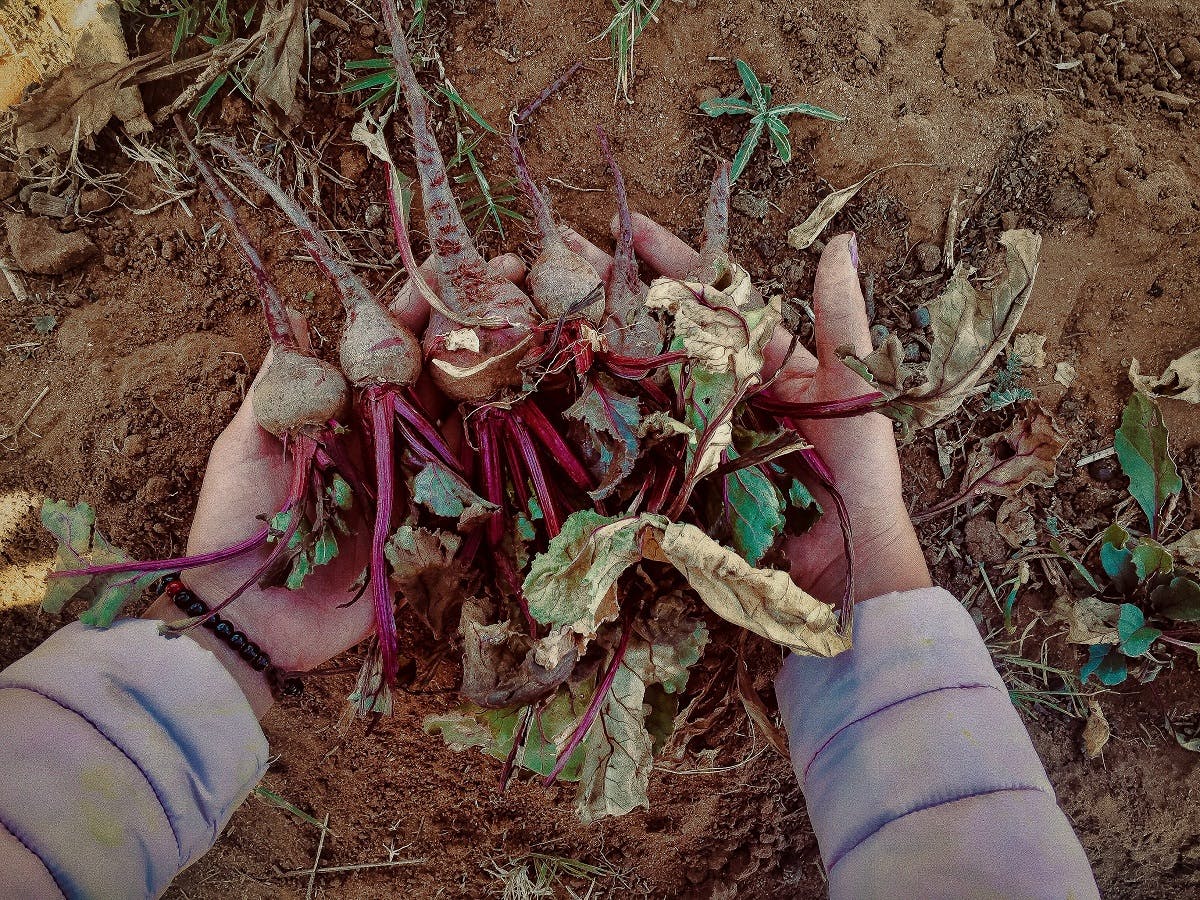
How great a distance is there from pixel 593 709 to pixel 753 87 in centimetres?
174

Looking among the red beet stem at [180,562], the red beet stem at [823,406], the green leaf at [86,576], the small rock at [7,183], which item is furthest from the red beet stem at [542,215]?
the small rock at [7,183]

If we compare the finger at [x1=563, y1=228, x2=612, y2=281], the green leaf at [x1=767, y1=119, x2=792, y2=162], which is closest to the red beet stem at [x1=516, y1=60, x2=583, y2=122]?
the finger at [x1=563, y1=228, x2=612, y2=281]

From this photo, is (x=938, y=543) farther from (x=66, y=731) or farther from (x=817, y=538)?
(x=66, y=731)

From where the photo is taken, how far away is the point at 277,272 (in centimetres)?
225

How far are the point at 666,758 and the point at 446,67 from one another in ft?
6.83

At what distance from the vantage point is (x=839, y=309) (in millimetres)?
1905

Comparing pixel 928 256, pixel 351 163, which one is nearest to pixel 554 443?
pixel 351 163

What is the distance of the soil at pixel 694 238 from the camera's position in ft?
7.28

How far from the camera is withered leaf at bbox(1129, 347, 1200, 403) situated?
7.57 ft

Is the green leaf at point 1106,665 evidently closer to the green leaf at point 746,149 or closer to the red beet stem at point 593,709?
the red beet stem at point 593,709

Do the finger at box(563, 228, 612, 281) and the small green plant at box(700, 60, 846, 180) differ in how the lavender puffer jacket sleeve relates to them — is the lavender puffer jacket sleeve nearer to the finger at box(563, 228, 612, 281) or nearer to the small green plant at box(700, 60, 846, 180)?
the finger at box(563, 228, 612, 281)

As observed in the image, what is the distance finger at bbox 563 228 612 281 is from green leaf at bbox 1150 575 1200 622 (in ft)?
5.92

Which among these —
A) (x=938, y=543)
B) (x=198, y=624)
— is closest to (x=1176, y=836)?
(x=938, y=543)

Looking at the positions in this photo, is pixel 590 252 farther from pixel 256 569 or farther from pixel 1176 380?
pixel 1176 380
